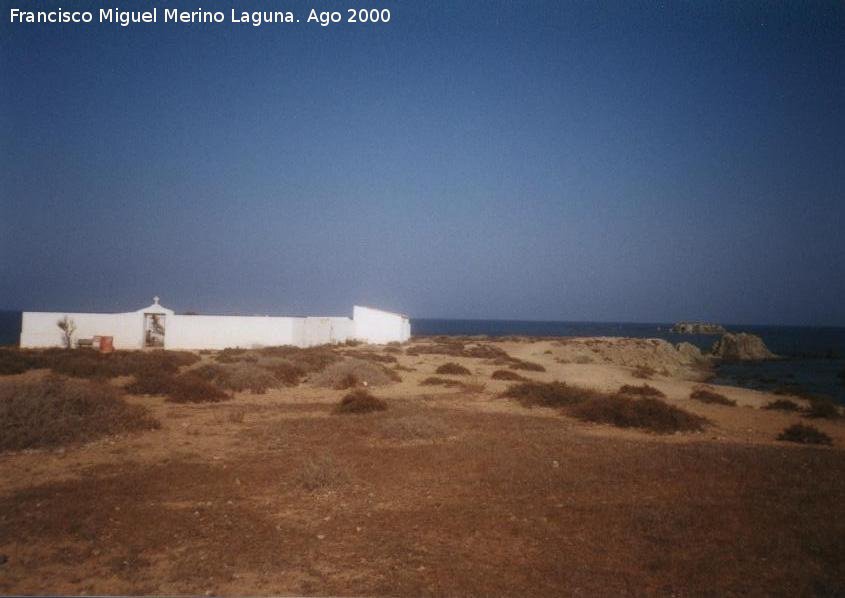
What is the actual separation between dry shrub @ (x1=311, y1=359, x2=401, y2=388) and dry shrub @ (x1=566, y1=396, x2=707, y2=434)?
8.09 m

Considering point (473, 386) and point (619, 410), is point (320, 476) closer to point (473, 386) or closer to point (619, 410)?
point (619, 410)

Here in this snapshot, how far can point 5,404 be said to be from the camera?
1055 cm

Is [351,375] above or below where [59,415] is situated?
below

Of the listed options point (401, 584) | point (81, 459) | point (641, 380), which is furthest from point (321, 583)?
point (641, 380)

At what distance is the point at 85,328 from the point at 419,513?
3262cm

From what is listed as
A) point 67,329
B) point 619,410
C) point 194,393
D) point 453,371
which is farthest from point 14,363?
point 619,410

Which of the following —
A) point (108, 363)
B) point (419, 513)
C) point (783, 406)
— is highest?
point (108, 363)

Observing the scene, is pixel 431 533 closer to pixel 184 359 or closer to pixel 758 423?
pixel 758 423

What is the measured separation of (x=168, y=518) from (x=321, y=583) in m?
2.58

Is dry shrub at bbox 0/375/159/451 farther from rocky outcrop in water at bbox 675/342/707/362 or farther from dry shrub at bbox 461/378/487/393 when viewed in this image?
rocky outcrop in water at bbox 675/342/707/362

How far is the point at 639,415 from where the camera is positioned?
44.5 ft

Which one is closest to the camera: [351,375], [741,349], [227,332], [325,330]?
[351,375]

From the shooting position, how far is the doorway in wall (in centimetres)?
3444

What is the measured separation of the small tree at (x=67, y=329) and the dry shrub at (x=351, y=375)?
1980 cm
